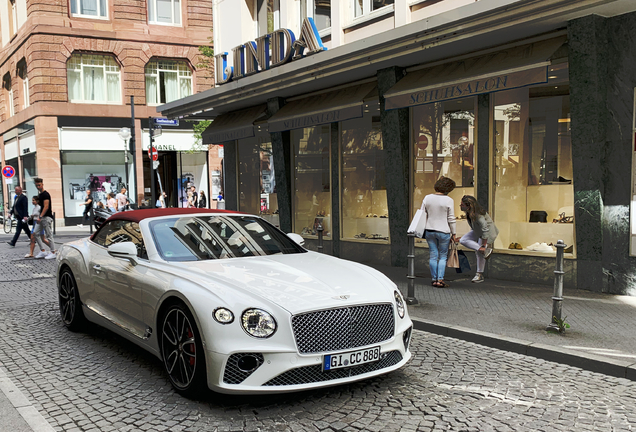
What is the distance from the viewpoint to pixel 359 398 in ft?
13.6

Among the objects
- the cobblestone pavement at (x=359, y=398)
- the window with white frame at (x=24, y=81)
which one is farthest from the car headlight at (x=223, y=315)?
the window with white frame at (x=24, y=81)

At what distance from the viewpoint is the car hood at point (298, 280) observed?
13.1 feet

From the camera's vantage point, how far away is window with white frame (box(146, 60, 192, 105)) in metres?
30.6

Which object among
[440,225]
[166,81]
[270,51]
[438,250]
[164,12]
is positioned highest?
[164,12]

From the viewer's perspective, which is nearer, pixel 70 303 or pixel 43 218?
pixel 70 303

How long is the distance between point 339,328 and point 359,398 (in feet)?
2.03

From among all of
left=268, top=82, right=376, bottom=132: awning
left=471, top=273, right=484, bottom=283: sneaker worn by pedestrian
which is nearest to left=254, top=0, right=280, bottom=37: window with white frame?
left=268, top=82, right=376, bottom=132: awning

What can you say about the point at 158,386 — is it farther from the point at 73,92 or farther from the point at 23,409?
the point at 73,92

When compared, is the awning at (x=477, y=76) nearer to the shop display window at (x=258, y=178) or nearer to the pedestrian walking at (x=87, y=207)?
the shop display window at (x=258, y=178)

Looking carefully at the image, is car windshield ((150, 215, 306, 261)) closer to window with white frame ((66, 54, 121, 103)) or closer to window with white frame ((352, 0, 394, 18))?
window with white frame ((352, 0, 394, 18))

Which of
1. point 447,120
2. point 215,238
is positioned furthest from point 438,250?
point 215,238

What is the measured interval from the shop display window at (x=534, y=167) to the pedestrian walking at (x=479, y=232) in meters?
0.77

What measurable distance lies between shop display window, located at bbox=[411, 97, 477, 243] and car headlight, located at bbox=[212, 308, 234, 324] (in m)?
7.43

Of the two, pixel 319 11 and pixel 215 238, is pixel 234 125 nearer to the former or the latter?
pixel 319 11
